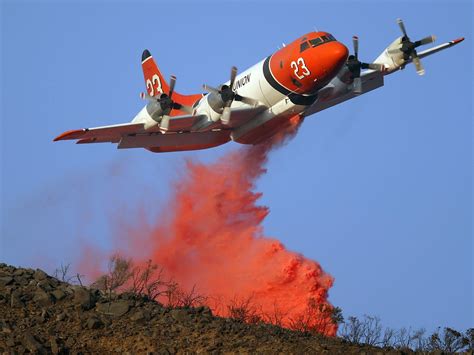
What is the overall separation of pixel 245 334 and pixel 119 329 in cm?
306

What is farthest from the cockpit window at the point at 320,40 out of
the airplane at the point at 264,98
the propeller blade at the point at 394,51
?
the propeller blade at the point at 394,51

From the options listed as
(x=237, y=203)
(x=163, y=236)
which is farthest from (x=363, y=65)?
(x=163, y=236)

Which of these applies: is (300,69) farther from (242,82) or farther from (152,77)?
(152,77)

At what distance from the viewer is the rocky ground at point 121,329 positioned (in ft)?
71.3

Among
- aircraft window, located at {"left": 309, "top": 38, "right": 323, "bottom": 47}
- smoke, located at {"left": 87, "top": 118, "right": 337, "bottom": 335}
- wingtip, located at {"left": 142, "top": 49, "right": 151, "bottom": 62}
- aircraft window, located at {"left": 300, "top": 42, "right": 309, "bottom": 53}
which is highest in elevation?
wingtip, located at {"left": 142, "top": 49, "right": 151, "bottom": 62}

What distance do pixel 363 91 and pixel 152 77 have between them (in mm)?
11203

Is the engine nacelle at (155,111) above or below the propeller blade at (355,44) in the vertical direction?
below

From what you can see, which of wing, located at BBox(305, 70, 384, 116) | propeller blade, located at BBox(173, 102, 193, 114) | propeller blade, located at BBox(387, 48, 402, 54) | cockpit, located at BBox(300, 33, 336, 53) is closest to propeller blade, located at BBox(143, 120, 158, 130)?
propeller blade, located at BBox(173, 102, 193, 114)

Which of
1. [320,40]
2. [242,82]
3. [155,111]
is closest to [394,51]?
[320,40]

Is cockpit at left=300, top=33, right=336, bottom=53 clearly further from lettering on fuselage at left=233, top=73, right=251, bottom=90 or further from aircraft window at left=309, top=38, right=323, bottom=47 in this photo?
lettering on fuselage at left=233, top=73, right=251, bottom=90

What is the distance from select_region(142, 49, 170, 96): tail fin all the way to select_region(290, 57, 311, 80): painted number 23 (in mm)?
11226

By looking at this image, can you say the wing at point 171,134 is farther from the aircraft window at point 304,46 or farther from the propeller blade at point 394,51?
the propeller blade at point 394,51

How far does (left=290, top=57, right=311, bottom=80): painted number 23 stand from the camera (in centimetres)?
3775

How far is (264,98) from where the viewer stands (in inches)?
1554
